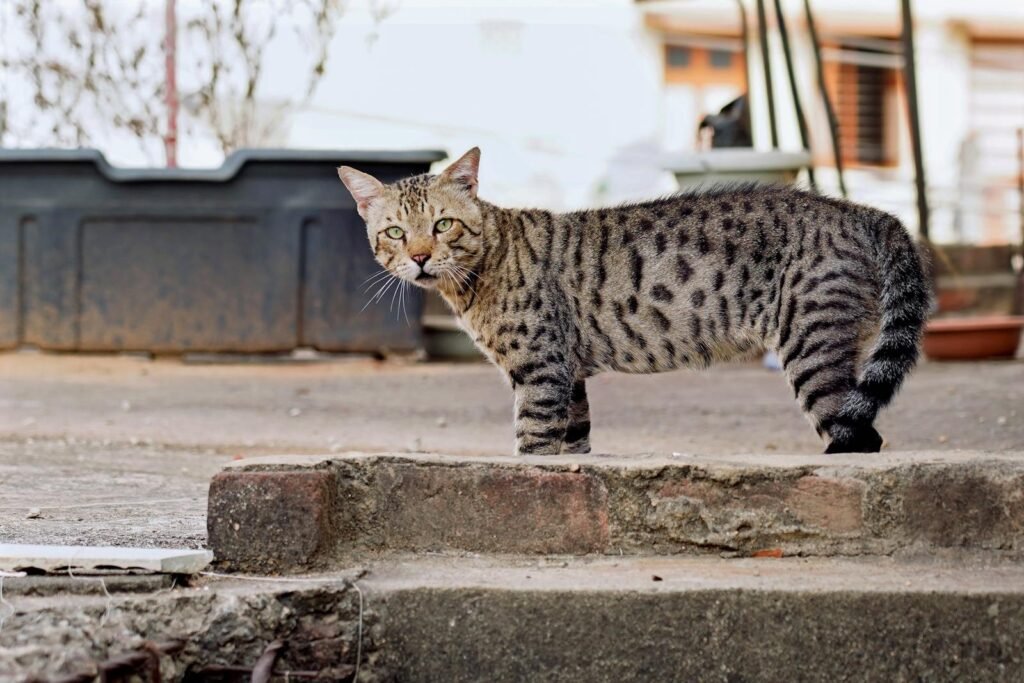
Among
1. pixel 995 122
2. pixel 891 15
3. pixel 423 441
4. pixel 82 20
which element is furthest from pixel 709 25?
pixel 423 441

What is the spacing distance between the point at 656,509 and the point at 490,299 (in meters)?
1.38

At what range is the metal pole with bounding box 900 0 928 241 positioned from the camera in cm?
855

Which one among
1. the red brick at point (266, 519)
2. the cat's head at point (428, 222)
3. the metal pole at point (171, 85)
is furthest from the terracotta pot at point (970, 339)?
the red brick at point (266, 519)

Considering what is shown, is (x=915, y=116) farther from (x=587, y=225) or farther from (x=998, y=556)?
(x=998, y=556)

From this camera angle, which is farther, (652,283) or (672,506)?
(652,283)

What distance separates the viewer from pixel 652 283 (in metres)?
3.99

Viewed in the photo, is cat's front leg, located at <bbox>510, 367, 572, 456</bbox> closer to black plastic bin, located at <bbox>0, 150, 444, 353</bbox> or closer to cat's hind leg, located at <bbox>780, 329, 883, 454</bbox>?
cat's hind leg, located at <bbox>780, 329, 883, 454</bbox>

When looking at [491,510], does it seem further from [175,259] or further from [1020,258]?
[1020,258]

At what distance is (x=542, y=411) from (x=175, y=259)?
13.9 feet

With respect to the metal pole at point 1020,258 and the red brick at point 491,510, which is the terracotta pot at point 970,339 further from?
the red brick at point 491,510

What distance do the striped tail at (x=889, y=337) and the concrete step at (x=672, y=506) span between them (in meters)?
0.59

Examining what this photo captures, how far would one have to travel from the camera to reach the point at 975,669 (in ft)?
8.40

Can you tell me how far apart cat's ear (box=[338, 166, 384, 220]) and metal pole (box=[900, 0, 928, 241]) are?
209 inches

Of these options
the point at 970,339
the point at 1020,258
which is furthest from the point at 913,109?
the point at 1020,258
